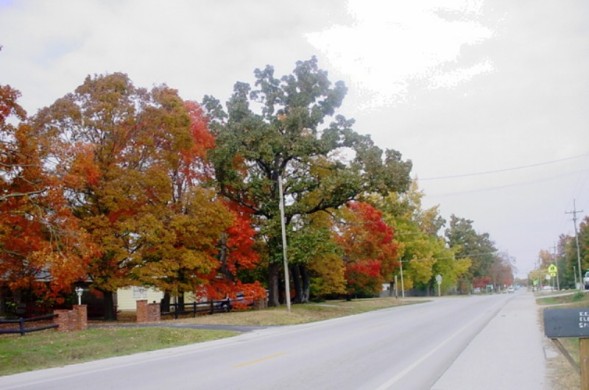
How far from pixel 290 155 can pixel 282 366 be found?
26.4m

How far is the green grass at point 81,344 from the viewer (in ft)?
53.5

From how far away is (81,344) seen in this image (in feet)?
64.3

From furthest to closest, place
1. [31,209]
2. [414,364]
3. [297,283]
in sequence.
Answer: [297,283]
[31,209]
[414,364]

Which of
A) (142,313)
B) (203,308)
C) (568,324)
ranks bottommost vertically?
(203,308)

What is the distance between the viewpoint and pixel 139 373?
13.3 m

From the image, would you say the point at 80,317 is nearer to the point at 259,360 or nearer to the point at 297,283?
the point at 259,360

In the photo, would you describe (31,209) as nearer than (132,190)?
Yes

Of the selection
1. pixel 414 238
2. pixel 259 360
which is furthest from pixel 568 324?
pixel 414 238

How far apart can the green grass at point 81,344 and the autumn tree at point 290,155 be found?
1580 cm

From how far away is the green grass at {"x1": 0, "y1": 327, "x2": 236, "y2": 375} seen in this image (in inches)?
642

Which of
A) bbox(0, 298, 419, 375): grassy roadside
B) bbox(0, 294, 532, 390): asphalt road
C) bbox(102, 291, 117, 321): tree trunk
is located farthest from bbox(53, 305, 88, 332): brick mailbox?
bbox(0, 294, 532, 390): asphalt road

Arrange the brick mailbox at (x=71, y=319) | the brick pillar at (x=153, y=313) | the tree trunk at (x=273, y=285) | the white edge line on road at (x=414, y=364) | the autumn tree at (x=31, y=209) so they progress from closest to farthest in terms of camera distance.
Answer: the white edge line on road at (x=414, y=364) < the autumn tree at (x=31, y=209) < the brick mailbox at (x=71, y=319) < the brick pillar at (x=153, y=313) < the tree trunk at (x=273, y=285)

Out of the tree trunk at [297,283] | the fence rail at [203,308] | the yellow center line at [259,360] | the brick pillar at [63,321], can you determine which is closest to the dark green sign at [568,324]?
the yellow center line at [259,360]

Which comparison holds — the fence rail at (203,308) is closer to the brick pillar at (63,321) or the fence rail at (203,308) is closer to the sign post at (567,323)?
the brick pillar at (63,321)
